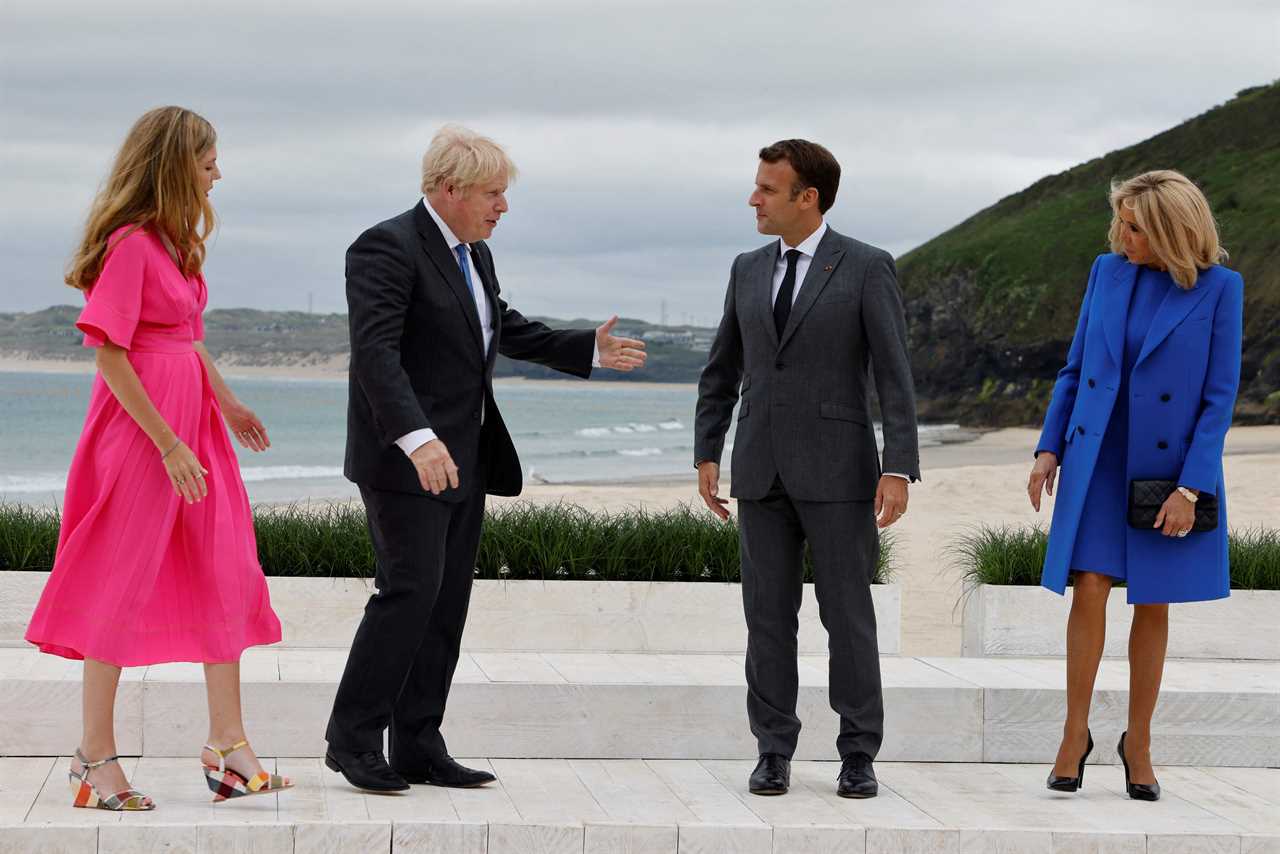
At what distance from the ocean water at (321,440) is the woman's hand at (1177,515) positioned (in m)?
A: 7.31

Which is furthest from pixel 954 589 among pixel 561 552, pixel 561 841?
pixel 561 841

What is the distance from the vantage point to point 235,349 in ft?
324

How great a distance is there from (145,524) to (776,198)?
1.94 m

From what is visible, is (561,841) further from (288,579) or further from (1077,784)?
(288,579)

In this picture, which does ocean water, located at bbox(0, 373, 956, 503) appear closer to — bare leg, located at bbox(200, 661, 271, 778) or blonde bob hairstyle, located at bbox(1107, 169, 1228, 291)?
bare leg, located at bbox(200, 661, 271, 778)

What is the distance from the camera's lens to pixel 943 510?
16125 millimetres

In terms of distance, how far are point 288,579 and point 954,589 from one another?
15.3ft

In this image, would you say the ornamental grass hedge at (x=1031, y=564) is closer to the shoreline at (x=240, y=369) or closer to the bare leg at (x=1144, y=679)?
the bare leg at (x=1144, y=679)

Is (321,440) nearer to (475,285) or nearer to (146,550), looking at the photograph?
(475,285)

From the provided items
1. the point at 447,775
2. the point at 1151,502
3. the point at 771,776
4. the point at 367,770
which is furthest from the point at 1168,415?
the point at 367,770

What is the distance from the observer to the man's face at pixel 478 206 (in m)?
4.28

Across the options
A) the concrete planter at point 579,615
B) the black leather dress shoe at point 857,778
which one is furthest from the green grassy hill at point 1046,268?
the black leather dress shoe at point 857,778

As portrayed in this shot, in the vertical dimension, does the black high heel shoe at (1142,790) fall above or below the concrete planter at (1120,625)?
below

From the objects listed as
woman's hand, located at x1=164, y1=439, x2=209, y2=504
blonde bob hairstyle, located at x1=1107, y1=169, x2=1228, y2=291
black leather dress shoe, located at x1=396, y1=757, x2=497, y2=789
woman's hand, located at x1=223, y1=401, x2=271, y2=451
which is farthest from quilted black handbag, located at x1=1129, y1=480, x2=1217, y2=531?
woman's hand, located at x1=164, y1=439, x2=209, y2=504
